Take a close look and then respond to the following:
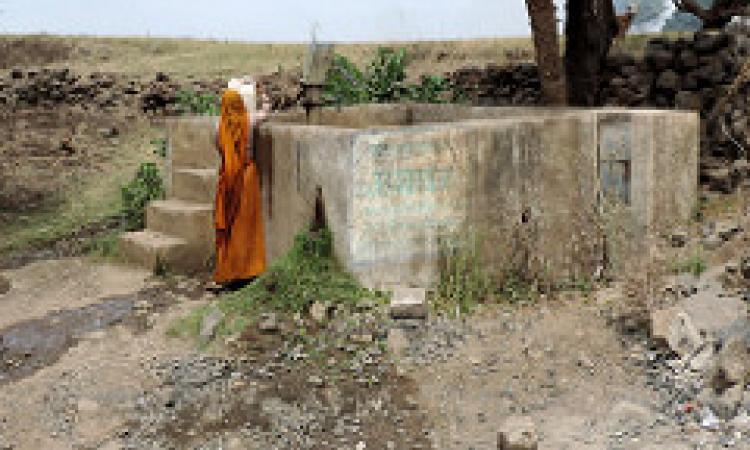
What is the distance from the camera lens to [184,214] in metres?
7.40

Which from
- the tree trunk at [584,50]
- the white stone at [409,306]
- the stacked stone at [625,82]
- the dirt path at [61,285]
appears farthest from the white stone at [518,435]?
the stacked stone at [625,82]

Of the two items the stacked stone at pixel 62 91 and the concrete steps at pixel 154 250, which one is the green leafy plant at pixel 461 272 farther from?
the stacked stone at pixel 62 91

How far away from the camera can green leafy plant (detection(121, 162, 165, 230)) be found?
870 cm

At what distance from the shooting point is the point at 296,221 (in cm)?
613

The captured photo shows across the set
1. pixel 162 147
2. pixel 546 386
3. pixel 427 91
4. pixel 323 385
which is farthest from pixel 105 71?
pixel 546 386

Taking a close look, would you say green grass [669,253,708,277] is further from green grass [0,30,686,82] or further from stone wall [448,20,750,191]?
green grass [0,30,686,82]

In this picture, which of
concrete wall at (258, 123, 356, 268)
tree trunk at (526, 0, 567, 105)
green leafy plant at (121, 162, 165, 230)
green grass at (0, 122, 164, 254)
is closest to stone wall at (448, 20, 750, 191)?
tree trunk at (526, 0, 567, 105)

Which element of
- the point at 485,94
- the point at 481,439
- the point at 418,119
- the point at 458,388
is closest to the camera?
the point at 481,439

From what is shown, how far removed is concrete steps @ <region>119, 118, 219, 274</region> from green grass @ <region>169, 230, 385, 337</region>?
1.47 meters

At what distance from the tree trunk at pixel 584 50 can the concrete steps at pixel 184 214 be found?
4.54 metres

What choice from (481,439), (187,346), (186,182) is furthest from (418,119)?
(481,439)

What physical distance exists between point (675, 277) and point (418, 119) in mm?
2988

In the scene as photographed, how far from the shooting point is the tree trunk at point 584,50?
33.7 feet

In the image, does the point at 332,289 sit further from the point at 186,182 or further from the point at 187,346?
the point at 186,182
